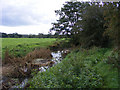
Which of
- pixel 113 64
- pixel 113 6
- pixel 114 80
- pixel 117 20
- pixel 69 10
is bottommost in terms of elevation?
pixel 114 80

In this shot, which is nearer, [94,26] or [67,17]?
[94,26]

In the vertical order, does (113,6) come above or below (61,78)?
above

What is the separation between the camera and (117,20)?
132 inches

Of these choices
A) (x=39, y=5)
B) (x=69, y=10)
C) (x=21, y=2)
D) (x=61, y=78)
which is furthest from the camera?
(x=69, y=10)

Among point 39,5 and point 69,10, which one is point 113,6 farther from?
point 69,10

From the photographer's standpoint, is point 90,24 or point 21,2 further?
point 90,24

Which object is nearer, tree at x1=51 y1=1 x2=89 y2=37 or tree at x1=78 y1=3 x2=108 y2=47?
tree at x1=78 y1=3 x2=108 y2=47

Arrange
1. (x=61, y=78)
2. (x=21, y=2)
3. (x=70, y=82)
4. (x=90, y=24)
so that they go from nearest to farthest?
(x=21, y=2), (x=70, y=82), (x=61, y=78), (x=90, y=24)

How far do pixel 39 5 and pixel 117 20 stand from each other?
2666 millimetres

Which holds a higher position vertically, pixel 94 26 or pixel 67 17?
pixel 67 17

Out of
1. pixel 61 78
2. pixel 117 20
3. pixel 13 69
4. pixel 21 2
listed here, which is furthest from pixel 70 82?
pixel 13 69

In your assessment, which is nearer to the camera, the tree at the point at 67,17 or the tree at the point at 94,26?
the tree at the point at 94,26

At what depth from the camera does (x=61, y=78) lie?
12.9 ft

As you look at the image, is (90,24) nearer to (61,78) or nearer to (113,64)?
(113,64)
